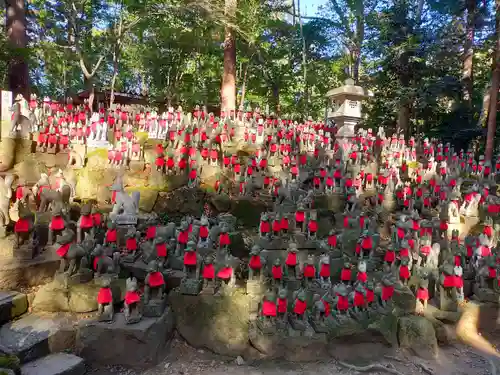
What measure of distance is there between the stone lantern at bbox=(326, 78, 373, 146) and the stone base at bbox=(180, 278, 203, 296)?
31.0 feet

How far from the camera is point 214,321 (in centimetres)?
655

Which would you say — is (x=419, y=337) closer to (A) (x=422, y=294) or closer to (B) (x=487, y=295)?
(A) (x=422, y=294)

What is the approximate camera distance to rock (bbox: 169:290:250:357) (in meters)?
6.49

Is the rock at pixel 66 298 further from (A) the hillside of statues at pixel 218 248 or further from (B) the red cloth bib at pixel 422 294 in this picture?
(B) the red cloth bib at pixel 422 294

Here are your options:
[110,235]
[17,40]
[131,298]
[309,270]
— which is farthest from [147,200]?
[17,40]

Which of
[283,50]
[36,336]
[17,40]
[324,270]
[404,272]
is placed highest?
[283,50]

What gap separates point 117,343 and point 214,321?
1.69m

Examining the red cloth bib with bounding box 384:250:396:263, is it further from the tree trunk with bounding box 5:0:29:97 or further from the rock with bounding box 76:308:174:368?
the tree trunk with bounding box 5:0:29:97

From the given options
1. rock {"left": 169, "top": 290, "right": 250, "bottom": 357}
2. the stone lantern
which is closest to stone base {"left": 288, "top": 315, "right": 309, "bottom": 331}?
rock {"left": 169, "top": 290, "right": 250, "bottom": 357}

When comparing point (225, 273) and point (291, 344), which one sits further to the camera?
point (225, 273)

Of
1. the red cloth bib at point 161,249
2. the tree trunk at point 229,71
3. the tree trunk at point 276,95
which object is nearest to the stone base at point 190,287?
the red cloth bib at point 161,249

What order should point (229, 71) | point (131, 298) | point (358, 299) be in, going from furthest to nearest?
1. point (229, 71)
2. point (358, 299)
3. point (131, 298)

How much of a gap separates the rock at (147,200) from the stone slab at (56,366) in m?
5.76

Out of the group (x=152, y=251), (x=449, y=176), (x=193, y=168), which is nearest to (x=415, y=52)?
(x=449, y=176)
